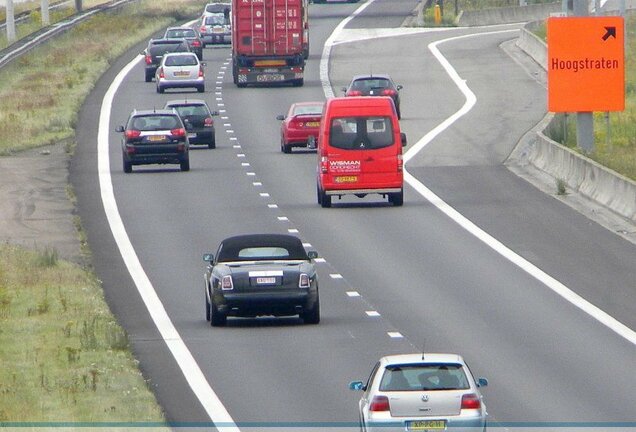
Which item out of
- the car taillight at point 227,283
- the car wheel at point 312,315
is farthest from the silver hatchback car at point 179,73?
the car taillight at point 227,283

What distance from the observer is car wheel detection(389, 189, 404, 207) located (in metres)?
40.6

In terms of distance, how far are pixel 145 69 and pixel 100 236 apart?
38684 millimetres

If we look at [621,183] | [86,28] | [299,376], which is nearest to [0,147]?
[621,183]

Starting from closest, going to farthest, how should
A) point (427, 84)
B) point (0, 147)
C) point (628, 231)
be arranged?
point (628, 231) → point (0, 147) → point (427, 84)

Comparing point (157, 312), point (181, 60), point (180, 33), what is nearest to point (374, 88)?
point (181, 60)

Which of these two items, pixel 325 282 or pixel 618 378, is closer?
pixel 618 378

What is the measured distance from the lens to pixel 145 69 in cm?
7481

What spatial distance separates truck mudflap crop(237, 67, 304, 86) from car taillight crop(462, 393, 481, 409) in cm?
5406

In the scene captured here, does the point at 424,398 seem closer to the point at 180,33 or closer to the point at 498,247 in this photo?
the point at 498,247

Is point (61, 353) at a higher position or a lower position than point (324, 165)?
higher

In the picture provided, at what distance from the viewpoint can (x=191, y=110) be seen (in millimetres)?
53438

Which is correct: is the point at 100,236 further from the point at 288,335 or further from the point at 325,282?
the point at 288,335

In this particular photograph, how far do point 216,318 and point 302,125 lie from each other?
1025 inches

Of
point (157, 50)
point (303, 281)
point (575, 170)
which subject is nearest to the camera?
point (303, 281)
